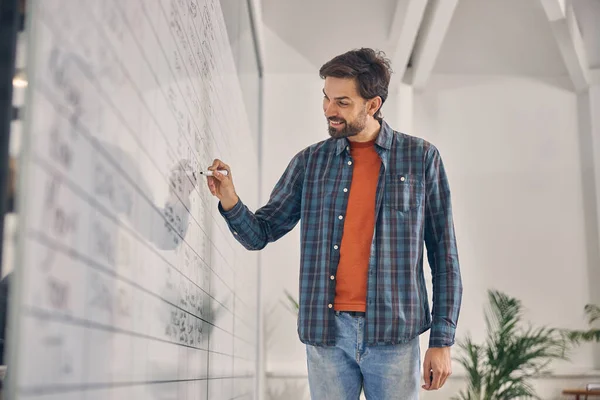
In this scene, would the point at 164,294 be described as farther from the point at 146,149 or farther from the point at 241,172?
the point at 241,172

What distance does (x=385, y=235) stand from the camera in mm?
1769

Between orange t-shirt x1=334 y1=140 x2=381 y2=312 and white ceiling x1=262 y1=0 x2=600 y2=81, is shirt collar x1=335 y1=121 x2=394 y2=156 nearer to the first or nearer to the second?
orange t-shirt x1=334 y1=140 x2=381 y2=312

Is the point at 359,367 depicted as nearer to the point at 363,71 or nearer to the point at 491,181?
the point at 363,71

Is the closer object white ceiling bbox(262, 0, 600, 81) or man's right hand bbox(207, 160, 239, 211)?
man's right hand bbox(207, 160, 239, 211)

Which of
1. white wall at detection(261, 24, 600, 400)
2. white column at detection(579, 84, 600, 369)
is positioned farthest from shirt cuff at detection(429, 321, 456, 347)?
white column at detection(579, 84, 600, 369)

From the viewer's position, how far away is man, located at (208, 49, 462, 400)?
1712 millimetres

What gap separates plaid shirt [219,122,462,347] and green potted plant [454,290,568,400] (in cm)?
206

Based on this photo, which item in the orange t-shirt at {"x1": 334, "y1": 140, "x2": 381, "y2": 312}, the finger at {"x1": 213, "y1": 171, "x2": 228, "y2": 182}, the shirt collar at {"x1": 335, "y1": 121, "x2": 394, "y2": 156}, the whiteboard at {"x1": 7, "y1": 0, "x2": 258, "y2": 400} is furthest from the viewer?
the shirt collar at {"x1": 335, "y1": 121, "x2": 394, "y2": 156}

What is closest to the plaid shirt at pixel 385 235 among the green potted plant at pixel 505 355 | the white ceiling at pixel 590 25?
the green potted plant at pixel 505 355

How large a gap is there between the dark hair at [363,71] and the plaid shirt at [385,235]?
0.35ft

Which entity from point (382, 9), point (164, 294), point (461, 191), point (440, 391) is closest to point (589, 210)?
point (461, 191)

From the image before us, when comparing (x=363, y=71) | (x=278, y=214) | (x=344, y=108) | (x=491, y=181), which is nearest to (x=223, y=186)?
(x=278, y=214)

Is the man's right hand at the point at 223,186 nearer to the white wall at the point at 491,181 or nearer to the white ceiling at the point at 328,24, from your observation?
the white wall at the point at 491,181

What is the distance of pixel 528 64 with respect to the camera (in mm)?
4539
